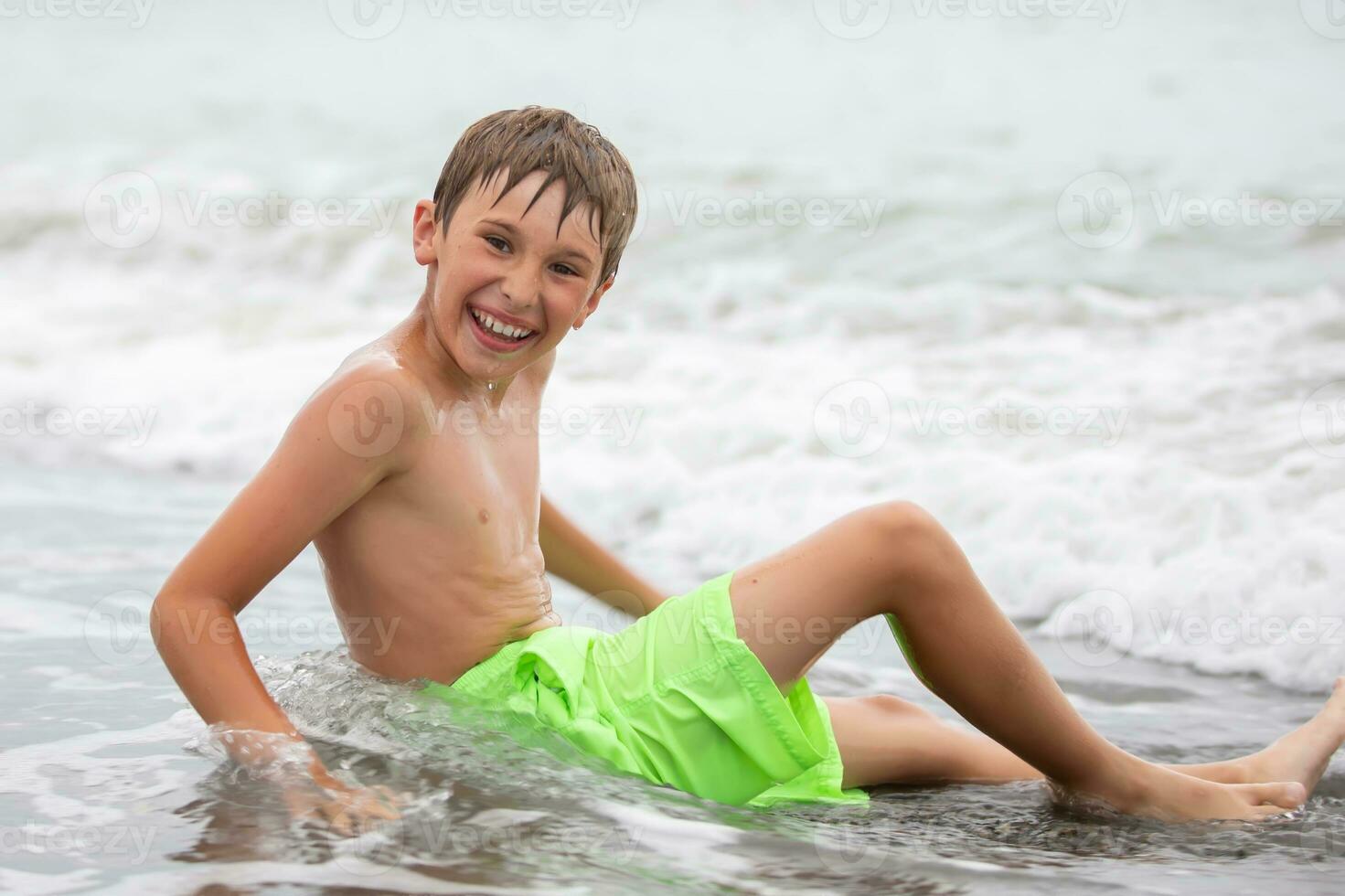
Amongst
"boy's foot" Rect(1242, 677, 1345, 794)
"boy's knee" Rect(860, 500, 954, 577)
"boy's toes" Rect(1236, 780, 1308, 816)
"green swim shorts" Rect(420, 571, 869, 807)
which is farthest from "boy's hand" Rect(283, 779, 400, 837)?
"boy's foot" Rect(1242, 677, 1345, 794)

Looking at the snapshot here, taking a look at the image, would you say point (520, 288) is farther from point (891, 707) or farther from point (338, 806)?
point (891, 707)

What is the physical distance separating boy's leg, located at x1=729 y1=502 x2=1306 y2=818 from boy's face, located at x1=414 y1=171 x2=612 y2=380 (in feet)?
1.80

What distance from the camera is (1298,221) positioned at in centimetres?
750

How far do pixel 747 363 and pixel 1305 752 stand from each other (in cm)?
400

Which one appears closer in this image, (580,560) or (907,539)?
(907,539)

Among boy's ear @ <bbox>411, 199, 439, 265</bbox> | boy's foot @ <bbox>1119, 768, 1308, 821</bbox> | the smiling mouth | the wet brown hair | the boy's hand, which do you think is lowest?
boy's foot @ <bbox>1119, 768, 1308, 821</bbox>

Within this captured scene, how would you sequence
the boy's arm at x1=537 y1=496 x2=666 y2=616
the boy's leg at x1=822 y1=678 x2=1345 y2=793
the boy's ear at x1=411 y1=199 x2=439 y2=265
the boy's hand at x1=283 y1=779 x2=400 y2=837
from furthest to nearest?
the boy's arm at x1=537 y1=496 x2=666 y2=616 → the boy's leg at x1=822 y1=678 x2=1345 y2=793 → the boy's ear at x1=411 y1=199 x2=439 y2=265 → the boy's hand at x1=283 y1=779 x2=400 y2=837

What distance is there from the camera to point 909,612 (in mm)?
2385

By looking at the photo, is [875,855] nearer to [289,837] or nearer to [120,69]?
[289,837]

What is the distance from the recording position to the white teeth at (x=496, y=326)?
246 cm

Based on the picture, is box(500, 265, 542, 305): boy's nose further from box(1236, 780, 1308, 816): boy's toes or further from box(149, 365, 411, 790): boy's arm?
box(1236, 780, 1308, 816): boy's toes

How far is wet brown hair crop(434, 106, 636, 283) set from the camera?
2.46 metres

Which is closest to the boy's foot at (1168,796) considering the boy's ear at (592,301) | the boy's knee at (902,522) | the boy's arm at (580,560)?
the boy's knee at (902,522)

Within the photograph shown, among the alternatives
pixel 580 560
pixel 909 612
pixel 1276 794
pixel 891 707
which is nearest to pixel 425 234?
pixel 580 560
